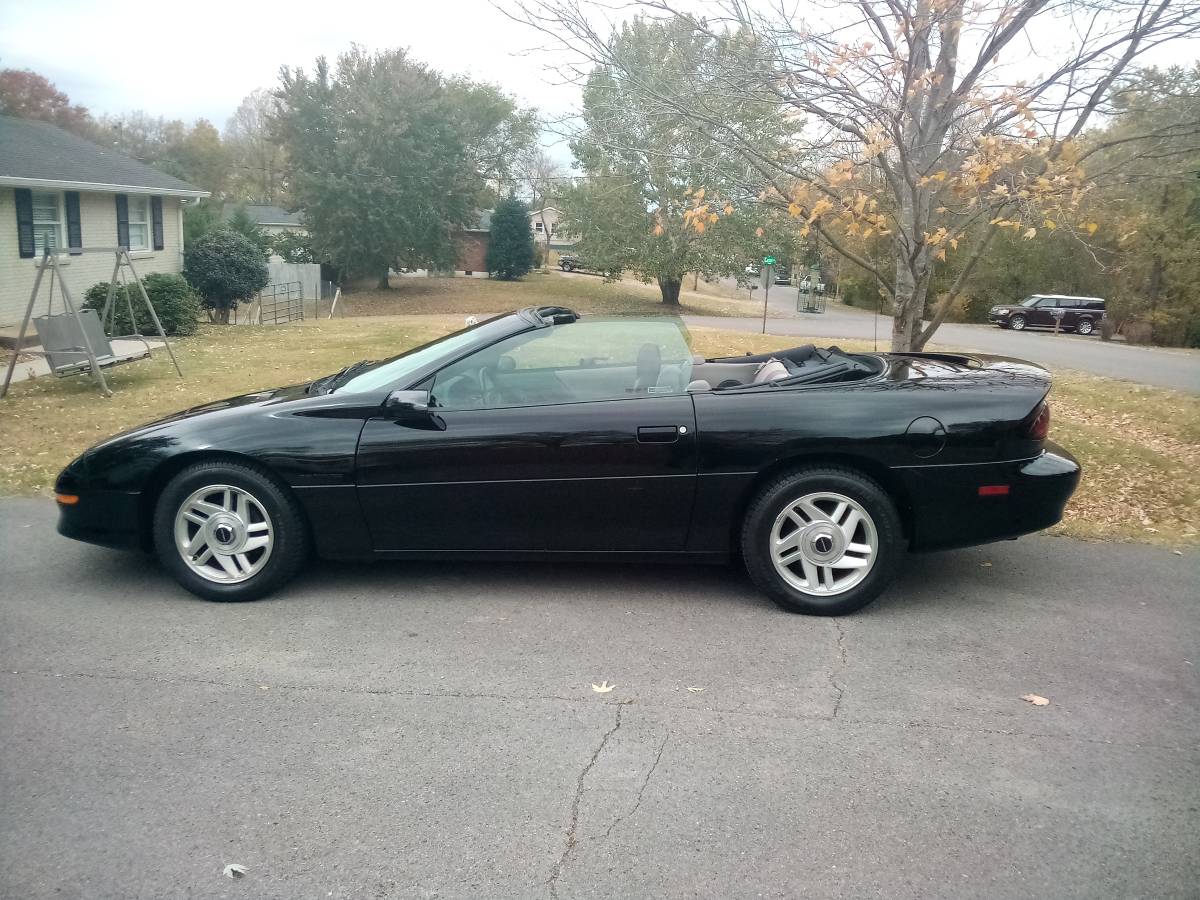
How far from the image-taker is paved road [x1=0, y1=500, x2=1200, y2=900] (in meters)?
2.77

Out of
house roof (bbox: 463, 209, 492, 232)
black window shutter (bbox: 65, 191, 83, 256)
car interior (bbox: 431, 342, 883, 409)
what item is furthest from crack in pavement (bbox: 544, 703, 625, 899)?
house roof (bbox: 463, 209, 492, 232)

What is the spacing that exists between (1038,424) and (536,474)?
2.38 meters

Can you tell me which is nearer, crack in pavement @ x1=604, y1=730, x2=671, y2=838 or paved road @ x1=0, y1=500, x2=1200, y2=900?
paved road @ x1=0, y1=500, x2=1200, y2=900

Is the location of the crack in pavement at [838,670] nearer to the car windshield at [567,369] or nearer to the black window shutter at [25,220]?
the car windshield at [567,369]

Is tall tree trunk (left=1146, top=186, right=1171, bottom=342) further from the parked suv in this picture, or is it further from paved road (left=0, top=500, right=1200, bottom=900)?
paved road (left=0, top=500, right=1200, bottom=900)

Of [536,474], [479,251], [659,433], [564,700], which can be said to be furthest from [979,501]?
[479,251]

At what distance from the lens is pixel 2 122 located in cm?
2188

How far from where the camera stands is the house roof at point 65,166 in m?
18.9

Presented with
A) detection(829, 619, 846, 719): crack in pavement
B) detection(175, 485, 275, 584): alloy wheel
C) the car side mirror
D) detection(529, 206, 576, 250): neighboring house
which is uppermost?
detection(529, 206, 576, 250): neighboring house

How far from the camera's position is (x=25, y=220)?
18969 mm

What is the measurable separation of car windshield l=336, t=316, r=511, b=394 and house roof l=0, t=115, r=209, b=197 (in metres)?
16.3

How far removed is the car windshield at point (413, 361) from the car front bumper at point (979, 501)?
7.17 ft

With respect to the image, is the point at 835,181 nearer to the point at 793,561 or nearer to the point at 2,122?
the point at 793,561

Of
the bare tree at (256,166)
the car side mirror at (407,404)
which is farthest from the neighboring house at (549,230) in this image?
the car side mirror at (407,404)
